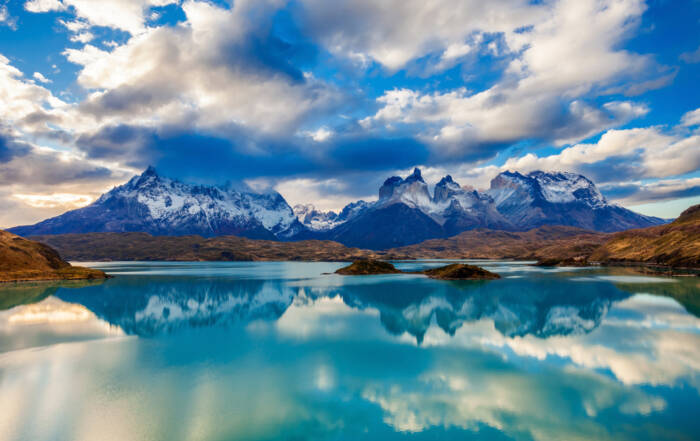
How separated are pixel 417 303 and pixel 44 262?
141373mm

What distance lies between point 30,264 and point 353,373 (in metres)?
149

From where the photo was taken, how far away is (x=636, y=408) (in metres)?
23.9

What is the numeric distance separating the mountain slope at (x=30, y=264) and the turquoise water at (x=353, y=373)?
68.2 m

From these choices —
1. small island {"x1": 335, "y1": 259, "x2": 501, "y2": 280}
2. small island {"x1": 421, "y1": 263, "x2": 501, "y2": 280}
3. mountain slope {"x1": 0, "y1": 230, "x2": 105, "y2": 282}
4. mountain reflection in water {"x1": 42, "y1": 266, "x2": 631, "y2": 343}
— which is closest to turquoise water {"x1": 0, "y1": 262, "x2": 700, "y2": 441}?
mountain reflection in water {"x1": 42, "y1": 266, "x2": 631, "y2": 343}

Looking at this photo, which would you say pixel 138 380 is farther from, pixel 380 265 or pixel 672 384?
pixel 380 265

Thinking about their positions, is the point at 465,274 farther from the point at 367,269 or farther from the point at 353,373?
the point at 353,373

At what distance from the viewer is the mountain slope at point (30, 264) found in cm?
11876

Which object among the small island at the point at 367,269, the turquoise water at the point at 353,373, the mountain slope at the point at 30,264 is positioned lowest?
the small island at the point at 367,269

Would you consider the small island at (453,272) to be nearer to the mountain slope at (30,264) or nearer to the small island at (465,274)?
the small island at (465,274)

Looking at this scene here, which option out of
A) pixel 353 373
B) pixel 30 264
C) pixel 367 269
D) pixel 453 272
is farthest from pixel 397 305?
pixel 30 264

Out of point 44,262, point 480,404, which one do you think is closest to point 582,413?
point 480,404

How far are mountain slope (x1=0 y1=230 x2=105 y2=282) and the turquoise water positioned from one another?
6820cm

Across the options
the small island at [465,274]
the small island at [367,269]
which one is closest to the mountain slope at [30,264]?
the small island at [367,269]

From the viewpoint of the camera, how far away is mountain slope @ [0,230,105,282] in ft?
390
